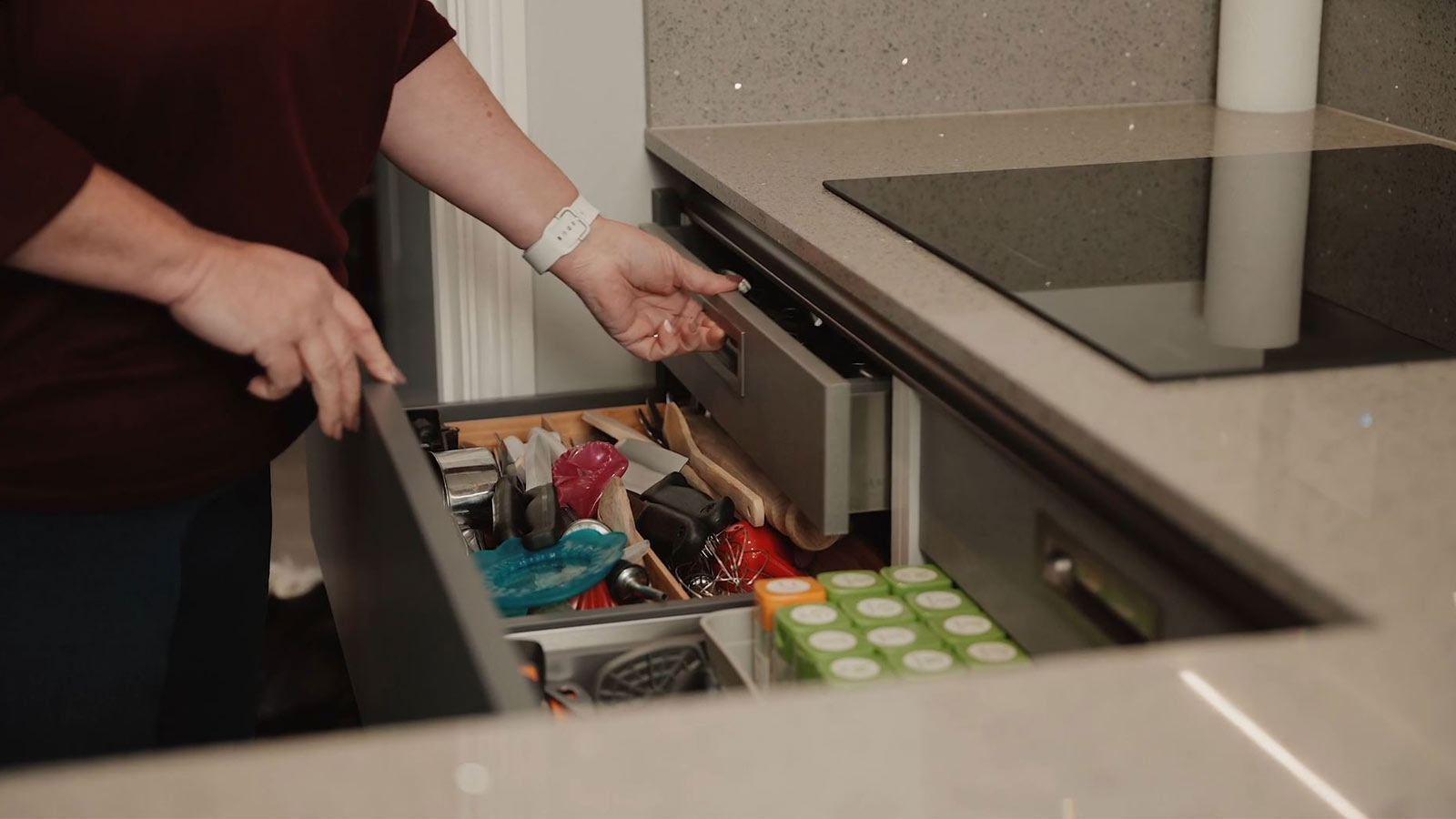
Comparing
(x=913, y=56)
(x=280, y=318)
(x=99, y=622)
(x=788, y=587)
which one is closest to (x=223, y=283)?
(x=280, y=318)

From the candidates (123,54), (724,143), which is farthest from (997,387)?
(724,143)

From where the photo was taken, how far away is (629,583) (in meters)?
1.27

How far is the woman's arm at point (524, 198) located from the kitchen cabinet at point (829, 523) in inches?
2.0

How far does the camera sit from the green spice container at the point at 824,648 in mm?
934

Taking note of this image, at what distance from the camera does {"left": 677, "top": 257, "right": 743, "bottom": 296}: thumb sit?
1.39m

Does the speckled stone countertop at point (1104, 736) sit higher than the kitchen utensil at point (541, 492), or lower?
higher

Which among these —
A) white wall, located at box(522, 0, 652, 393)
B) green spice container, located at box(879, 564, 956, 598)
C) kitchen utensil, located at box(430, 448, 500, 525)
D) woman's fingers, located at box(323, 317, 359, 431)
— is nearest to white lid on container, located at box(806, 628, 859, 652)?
green spice container, located at box(879, 564, 956, 598)

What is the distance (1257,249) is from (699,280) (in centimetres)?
49

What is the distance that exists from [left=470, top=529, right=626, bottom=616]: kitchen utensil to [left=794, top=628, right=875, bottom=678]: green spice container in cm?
32

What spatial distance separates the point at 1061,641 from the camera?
972 mm

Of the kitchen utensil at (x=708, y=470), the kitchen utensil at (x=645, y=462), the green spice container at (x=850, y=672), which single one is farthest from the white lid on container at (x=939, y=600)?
the kitchen utensil at (x=645, y=462)

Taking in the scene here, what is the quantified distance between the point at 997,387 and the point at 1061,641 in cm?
18

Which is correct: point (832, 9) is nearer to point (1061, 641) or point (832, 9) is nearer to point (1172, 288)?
point (1172, 288)

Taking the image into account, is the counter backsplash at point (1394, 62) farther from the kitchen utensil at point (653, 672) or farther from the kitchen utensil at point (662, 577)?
the kitchen utensil at point (653, 672)
